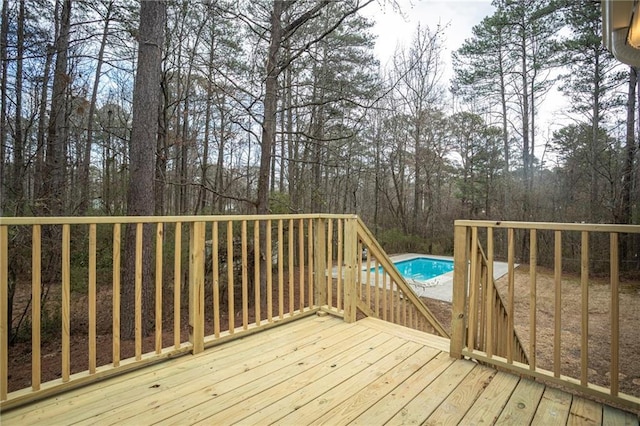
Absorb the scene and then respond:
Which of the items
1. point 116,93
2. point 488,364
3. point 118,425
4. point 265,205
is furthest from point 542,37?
point 118,425

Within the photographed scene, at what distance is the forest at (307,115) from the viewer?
15.1ft

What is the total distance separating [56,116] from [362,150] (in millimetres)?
10207

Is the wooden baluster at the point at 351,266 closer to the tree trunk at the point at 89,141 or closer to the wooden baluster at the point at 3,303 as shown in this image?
the wooden baluster at the point at 3,303

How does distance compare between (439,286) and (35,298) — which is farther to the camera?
(439,286)

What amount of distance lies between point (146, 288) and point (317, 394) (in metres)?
3.43

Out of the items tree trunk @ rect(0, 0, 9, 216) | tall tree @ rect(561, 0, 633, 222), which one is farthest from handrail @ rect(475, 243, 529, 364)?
tall tree @ rect(561, 0, 633, 222)

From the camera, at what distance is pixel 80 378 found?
1.77 m

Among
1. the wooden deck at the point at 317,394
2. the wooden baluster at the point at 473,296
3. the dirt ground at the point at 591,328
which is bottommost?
the dirt ground at the point at 591,328

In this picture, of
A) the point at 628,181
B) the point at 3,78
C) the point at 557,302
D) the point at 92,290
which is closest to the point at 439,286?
the point at 628,181

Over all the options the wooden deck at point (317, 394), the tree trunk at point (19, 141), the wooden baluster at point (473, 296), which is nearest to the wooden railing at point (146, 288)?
the wooden deck at point (317, 394)

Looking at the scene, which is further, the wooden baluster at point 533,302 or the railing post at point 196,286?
the railing post at point 196,286

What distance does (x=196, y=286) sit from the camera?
2197 millimetres

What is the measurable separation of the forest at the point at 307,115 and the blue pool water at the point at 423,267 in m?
1.66

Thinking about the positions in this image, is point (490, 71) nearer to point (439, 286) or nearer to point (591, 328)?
point (439, 286)
